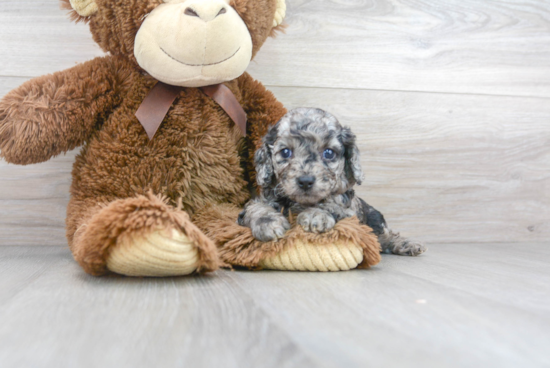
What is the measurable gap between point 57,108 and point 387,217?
151 cm

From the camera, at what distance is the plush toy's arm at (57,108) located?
4.99 ft

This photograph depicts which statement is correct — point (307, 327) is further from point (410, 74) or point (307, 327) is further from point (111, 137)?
point (410, 74)

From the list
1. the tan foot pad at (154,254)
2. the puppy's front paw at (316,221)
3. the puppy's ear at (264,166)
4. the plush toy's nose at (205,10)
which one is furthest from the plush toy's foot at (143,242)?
the plush toy's nose at (205,10)

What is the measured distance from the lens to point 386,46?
2.25m

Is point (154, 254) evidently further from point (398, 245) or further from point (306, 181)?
point (398, 245)

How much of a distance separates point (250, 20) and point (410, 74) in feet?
3.19

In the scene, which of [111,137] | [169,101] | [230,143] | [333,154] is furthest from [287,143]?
[111,137]

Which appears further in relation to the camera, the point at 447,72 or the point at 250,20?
the point at 447,72

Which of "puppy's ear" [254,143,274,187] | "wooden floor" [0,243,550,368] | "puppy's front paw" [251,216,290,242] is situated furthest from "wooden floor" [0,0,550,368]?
"puppy's ear" [254,143,274,187]

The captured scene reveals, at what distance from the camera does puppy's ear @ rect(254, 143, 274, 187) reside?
164cm

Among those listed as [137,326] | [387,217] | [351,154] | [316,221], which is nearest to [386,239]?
[387,217]

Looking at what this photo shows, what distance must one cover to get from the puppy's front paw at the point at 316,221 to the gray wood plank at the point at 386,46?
0.87 metres

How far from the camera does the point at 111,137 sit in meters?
1.66

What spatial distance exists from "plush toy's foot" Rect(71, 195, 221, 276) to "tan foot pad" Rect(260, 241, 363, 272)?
288 mm
